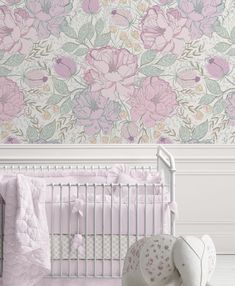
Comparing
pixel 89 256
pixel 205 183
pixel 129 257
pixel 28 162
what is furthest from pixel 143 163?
pixel 129 257

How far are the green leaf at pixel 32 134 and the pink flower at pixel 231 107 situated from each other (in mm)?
1214

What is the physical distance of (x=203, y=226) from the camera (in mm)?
4570

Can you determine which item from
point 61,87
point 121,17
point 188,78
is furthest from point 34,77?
point 188,78

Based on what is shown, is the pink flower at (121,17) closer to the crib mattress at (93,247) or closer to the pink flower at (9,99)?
the pink flower at (9,99)

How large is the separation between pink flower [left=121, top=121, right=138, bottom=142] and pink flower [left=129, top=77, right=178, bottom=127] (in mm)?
44

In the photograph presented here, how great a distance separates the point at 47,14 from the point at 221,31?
109 centimetres

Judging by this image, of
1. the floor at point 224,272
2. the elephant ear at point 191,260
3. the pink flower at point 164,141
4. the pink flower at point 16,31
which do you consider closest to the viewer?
the elephant ear at point 191,260

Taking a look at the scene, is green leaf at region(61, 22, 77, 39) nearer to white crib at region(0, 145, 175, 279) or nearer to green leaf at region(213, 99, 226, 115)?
green leaf at region(213, 99, 226, 115)

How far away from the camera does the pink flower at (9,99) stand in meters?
4.44

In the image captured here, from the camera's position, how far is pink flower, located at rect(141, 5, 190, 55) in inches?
176

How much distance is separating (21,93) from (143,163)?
0.87 metres

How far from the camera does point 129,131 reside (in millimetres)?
4508

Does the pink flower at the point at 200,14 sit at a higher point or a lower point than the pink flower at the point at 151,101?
higher

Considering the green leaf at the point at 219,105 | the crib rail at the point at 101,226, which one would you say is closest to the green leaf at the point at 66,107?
the green leaf at the point at 219,105
